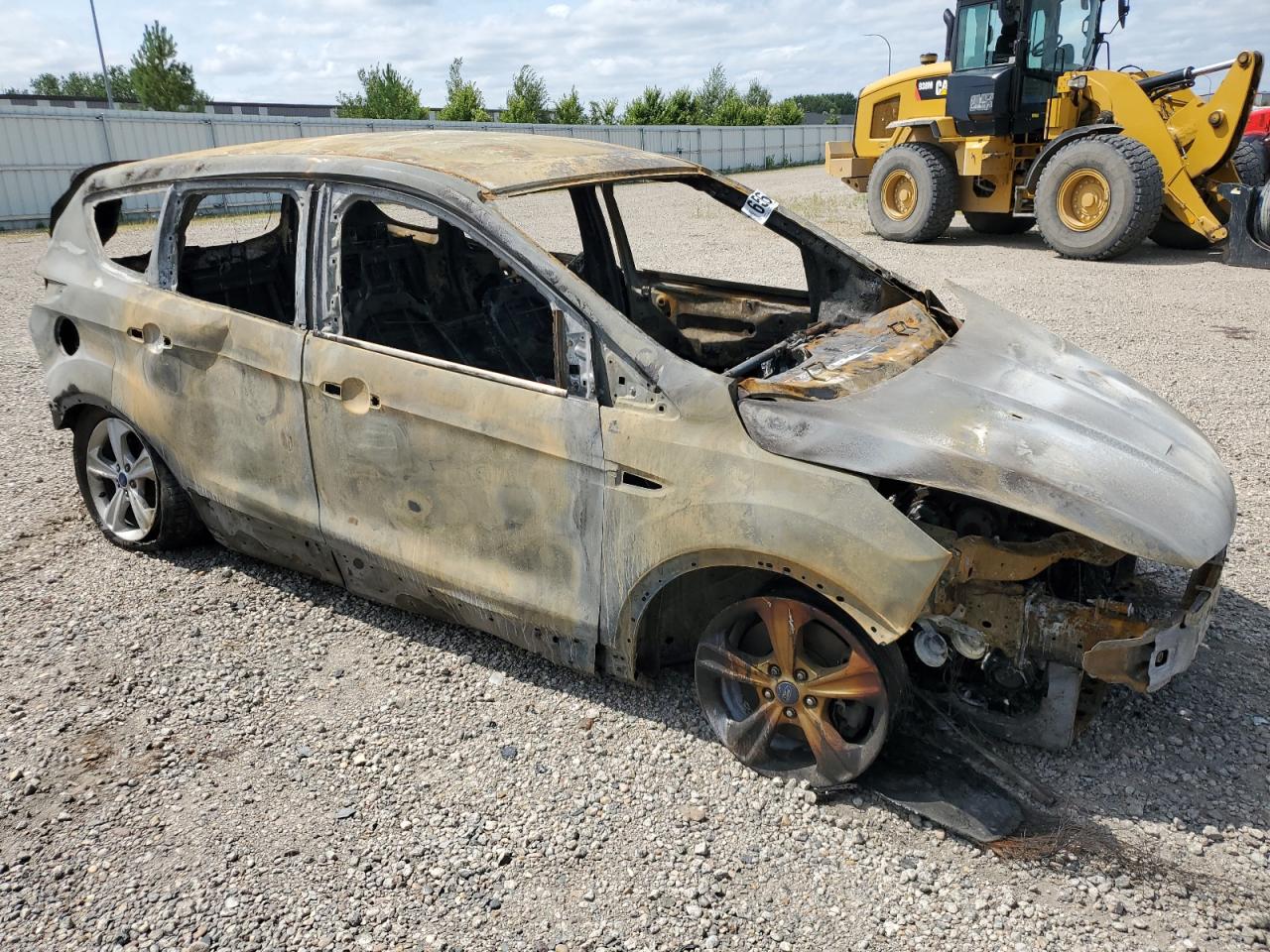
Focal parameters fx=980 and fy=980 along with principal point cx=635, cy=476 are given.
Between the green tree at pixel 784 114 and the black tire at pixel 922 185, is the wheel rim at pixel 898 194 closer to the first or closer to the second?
the black tire at pixel 922 185

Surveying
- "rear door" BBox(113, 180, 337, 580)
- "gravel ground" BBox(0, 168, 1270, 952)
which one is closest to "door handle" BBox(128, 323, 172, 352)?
"rear door" BBox(113, 180, 337, 580)

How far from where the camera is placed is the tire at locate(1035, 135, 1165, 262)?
10.5m

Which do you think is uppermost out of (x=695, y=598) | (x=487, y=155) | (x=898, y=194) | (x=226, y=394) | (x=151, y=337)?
(x=487, y=155)

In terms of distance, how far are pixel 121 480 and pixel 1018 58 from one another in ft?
36.6

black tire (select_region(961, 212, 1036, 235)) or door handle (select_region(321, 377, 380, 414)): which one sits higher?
door handle (select_region(321, 377, 380, 414))

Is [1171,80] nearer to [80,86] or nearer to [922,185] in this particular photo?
[922,185]

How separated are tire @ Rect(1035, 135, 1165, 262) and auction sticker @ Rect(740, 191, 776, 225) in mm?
8379

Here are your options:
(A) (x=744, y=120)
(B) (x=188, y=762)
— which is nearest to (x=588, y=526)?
(B) (x=188, y=762)

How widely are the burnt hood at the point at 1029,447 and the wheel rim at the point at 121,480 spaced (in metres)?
2.74

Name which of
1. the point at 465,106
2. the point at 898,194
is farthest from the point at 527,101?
the point at 898,194

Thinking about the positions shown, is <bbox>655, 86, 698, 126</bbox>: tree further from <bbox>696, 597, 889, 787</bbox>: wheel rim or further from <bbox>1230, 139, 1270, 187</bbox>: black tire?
<bbox>696, 597, 889, 787</bbox>: wheel rim

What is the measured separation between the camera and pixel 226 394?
11.8ft

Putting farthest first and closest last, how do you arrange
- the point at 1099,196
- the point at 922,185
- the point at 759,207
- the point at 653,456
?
the point at 922,185 < the point at 1099,196 < the point at 759,207 < the point at 653,456

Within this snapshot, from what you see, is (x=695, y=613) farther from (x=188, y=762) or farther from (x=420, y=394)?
(x=188, y=762)
